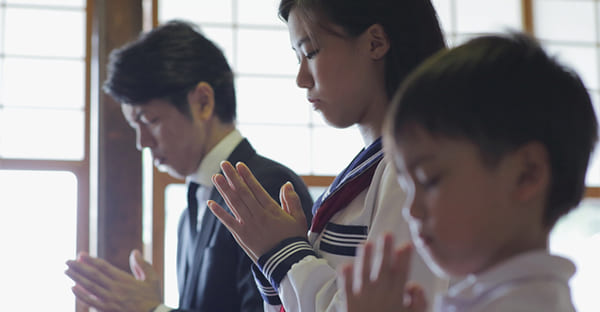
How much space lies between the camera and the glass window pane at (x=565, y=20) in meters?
3.82

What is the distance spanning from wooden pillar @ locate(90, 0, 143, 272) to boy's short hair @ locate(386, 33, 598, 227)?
8.12 feet

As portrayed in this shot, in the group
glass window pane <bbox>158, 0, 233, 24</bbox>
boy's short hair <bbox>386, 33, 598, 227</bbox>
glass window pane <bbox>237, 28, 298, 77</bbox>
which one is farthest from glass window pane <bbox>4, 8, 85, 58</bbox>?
boy's short hair <bbox>386, 33, 598, 227</bbox>

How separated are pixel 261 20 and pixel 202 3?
0.30 m

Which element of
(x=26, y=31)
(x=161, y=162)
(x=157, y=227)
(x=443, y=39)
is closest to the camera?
(x=443, y=39)

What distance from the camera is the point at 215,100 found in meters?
2.15

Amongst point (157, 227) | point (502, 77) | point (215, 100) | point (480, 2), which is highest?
point (480, 2)

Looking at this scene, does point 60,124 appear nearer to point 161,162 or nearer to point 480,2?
point 161,162

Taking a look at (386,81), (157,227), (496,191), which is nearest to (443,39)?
(386,81)

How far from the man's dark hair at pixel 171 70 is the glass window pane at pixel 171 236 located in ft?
3.81

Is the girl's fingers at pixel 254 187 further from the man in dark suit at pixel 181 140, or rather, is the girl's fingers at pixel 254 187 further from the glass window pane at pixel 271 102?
the glass window pane at pixel 271 102

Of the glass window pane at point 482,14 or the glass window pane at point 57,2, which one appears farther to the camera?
the glass window pane at point 482,14

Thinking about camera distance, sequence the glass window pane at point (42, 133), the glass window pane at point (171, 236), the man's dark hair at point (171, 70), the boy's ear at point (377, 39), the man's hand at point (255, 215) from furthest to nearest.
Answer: the glass window pane at point (42, 133), the glass window pane at point (171, 236), the man's dark hair at point (171, 70), the boy's ear at point (377, 39), the man's hand at point (255, 215)

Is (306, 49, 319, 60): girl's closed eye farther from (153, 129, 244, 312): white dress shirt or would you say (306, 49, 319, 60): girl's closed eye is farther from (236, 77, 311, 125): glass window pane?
(236, 77, 311, 125): glass window pane

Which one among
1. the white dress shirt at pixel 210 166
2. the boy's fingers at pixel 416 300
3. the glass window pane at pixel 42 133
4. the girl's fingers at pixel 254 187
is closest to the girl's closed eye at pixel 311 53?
the girl's fingers at pixel 254 187
